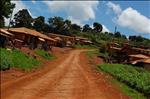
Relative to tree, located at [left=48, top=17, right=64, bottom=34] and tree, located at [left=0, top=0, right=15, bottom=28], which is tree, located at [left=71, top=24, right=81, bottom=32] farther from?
tree, located at [left=0, top=0, right=15, bottom=28]

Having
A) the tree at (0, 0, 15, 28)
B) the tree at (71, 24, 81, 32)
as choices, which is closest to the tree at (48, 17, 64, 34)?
the tree at (71, 24, 81, 32)

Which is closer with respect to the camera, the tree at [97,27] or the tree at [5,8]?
the tree at [5,8]

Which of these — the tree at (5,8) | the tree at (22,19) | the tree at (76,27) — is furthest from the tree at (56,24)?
the tree at (5,8)

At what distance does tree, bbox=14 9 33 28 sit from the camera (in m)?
111

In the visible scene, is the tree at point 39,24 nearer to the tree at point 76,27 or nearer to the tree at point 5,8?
the tree at point 76,27

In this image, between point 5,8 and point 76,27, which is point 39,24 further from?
point 5,8

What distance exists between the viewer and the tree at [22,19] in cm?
11138

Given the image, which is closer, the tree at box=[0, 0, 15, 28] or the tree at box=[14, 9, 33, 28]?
the tree at box=[0, 0, 15, 28]

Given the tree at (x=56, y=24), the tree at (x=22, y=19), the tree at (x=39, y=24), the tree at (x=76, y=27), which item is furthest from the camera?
the tree at (x=76, y=27)

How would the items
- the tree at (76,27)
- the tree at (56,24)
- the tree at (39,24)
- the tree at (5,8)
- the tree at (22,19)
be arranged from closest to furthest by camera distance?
the tree at (5,8), the tree at (22,19), the tree at (39,24), the tree at (56,24), the tree at (76,27)

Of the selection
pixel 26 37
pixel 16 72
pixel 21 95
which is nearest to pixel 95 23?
pixel 26 37

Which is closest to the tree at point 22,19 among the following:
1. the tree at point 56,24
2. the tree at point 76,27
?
the tree at point 56,24

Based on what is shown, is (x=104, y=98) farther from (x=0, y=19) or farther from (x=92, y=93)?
(x=0, y=19)

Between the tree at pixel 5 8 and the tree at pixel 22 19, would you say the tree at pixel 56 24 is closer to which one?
the tree at pixel 22 19
